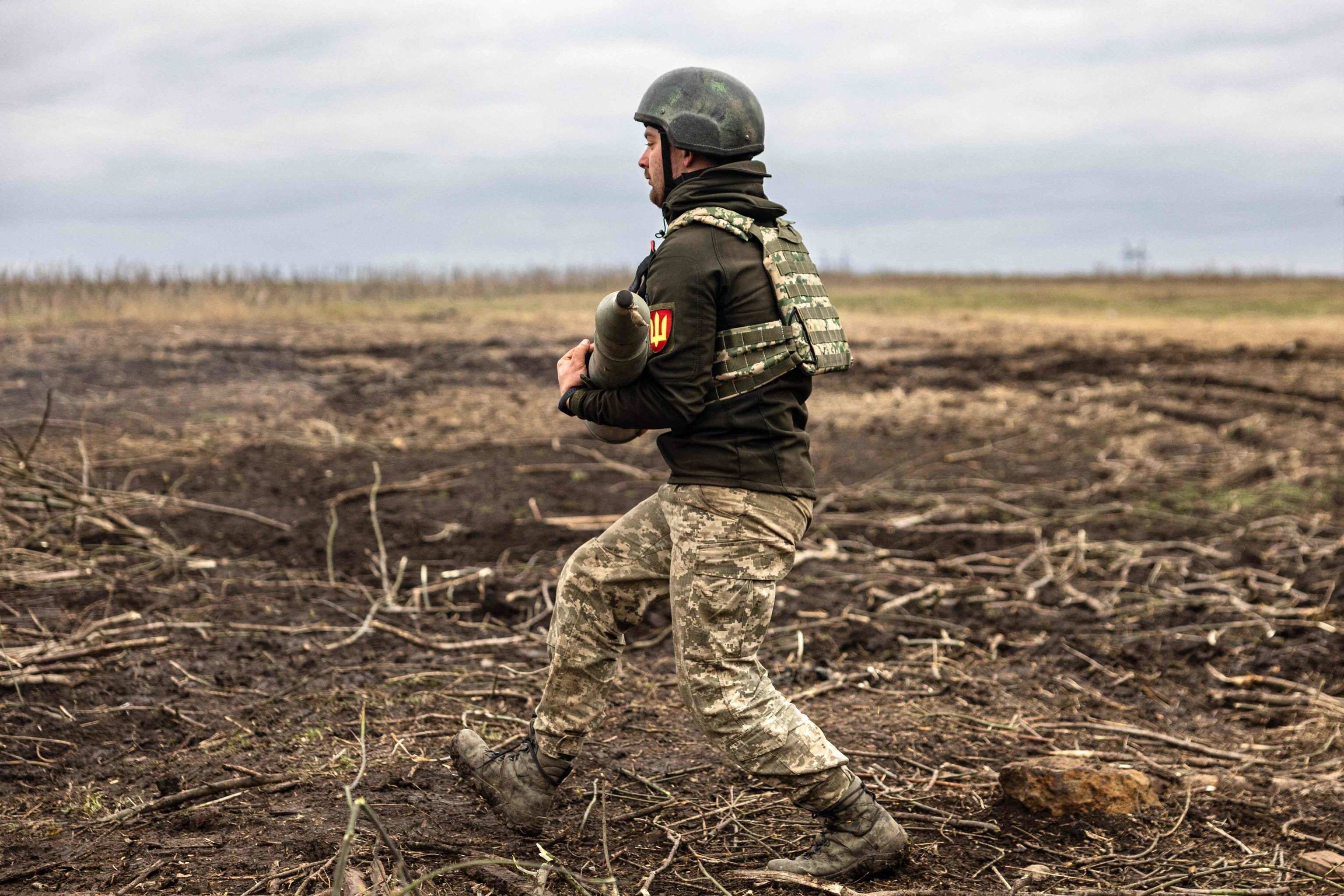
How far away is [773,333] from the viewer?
329 cm

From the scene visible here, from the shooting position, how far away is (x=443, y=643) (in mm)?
5957

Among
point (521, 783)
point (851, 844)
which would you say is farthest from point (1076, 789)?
point (521, 783)

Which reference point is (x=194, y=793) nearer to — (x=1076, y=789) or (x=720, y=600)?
(x=720, y=600)

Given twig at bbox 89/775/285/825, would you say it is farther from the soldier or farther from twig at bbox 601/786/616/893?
the soldier

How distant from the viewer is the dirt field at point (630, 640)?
3.79 metres

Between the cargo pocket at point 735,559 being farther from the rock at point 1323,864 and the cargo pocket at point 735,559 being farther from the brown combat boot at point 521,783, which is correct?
the rock at point 1323,864

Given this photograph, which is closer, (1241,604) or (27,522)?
(1241,604)

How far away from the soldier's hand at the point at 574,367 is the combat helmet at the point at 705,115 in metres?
0.59

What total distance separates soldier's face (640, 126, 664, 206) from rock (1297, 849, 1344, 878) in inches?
123

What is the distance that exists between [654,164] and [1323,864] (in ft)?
10.6

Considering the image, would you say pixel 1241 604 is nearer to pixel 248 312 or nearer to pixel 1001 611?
pixel 1001 611

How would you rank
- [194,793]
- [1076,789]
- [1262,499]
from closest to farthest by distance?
[194,793], [1076,789], [1262,499]

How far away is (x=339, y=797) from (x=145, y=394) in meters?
11.6

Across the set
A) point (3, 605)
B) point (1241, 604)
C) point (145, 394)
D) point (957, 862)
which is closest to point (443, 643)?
point (3, 605)
